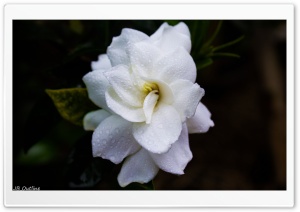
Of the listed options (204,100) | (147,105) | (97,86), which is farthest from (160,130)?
(204,100)

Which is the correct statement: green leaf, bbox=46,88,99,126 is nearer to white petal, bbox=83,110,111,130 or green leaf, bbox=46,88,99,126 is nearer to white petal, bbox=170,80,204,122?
white petal, bbox=83,110,111,130

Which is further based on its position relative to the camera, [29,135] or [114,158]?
[29,135]

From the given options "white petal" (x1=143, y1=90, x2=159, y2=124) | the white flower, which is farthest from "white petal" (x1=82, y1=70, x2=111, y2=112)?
"white petal" (x1=143, y1=90, x2=159, y2=124)

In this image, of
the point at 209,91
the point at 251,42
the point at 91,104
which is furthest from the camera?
the point at 209,91
